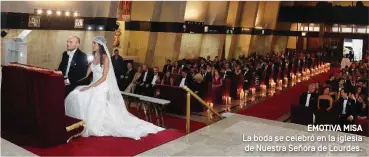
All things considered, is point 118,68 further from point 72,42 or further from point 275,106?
point 72,42

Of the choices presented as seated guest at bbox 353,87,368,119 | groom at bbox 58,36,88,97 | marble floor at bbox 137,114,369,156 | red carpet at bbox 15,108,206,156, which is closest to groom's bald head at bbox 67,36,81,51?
groom at bbox 58,36,88,97

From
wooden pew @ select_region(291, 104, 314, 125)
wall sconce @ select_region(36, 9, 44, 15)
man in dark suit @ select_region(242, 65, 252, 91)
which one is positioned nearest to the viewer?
wooden pew @ select_region(291, 104, 314, 125)

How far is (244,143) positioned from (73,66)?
2799mm

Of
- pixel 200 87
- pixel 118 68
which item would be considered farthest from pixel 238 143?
pixel 118 68

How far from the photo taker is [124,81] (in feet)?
35.0

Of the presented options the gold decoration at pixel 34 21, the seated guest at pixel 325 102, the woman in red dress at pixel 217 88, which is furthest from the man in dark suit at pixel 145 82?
the seated guest at pixel 325 102

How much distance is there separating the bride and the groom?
18cm

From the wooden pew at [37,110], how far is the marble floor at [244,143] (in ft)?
3.96

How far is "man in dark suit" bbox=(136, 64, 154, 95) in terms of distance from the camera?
34.2 feet

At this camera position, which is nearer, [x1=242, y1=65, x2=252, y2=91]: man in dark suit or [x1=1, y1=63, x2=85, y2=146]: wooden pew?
[x1=1, y1=63, x2=85, y2=146]: wooden pew

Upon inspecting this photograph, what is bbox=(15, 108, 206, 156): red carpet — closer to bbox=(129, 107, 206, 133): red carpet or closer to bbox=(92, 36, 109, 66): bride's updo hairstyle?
bbox=(92, 36, 109, 66): bride's updo hairstyle

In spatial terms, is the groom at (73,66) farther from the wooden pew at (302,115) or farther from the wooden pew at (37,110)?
the wooden pew at (302,115)

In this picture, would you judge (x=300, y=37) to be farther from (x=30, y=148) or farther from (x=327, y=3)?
(x=30, y=148)

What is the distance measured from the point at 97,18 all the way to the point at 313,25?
2277 cm
